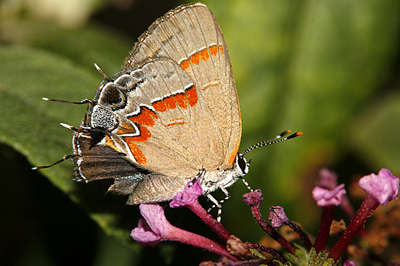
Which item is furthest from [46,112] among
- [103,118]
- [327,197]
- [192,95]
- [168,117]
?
[327,197]

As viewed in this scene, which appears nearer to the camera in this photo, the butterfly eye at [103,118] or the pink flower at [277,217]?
the pink flower at [277,217]

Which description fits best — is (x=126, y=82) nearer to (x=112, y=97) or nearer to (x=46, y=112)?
(x=112, y=97)

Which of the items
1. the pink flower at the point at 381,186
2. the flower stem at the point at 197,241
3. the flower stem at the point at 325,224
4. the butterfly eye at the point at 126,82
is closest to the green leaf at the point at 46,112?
the flower stem at the point at 197,241

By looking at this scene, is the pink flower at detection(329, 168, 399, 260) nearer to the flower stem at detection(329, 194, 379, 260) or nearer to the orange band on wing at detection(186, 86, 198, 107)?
the flower stem at detection(329, 194, 379, 260)

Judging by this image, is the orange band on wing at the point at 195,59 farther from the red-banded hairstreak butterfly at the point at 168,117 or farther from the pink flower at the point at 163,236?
the pink flower at the point at 163,236

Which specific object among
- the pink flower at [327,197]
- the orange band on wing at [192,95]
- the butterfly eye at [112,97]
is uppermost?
the pink flower at [327,197]

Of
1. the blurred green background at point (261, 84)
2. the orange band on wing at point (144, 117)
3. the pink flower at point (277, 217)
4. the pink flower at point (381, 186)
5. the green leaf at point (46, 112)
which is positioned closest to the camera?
the pink flower at point (381, 186)

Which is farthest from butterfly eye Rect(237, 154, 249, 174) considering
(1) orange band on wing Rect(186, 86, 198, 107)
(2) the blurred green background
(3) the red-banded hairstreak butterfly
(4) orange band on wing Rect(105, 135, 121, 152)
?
(2) the blurred green background

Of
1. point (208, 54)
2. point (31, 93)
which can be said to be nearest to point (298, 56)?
point (208, 54)

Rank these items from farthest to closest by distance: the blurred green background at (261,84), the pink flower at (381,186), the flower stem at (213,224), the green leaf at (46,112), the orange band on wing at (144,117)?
the blurred green background at (261,84) → the orange band on wing at (144,117) → the green leaf at (46,112) → the flower stem at (213,224) → the pink flower at (381,186)
